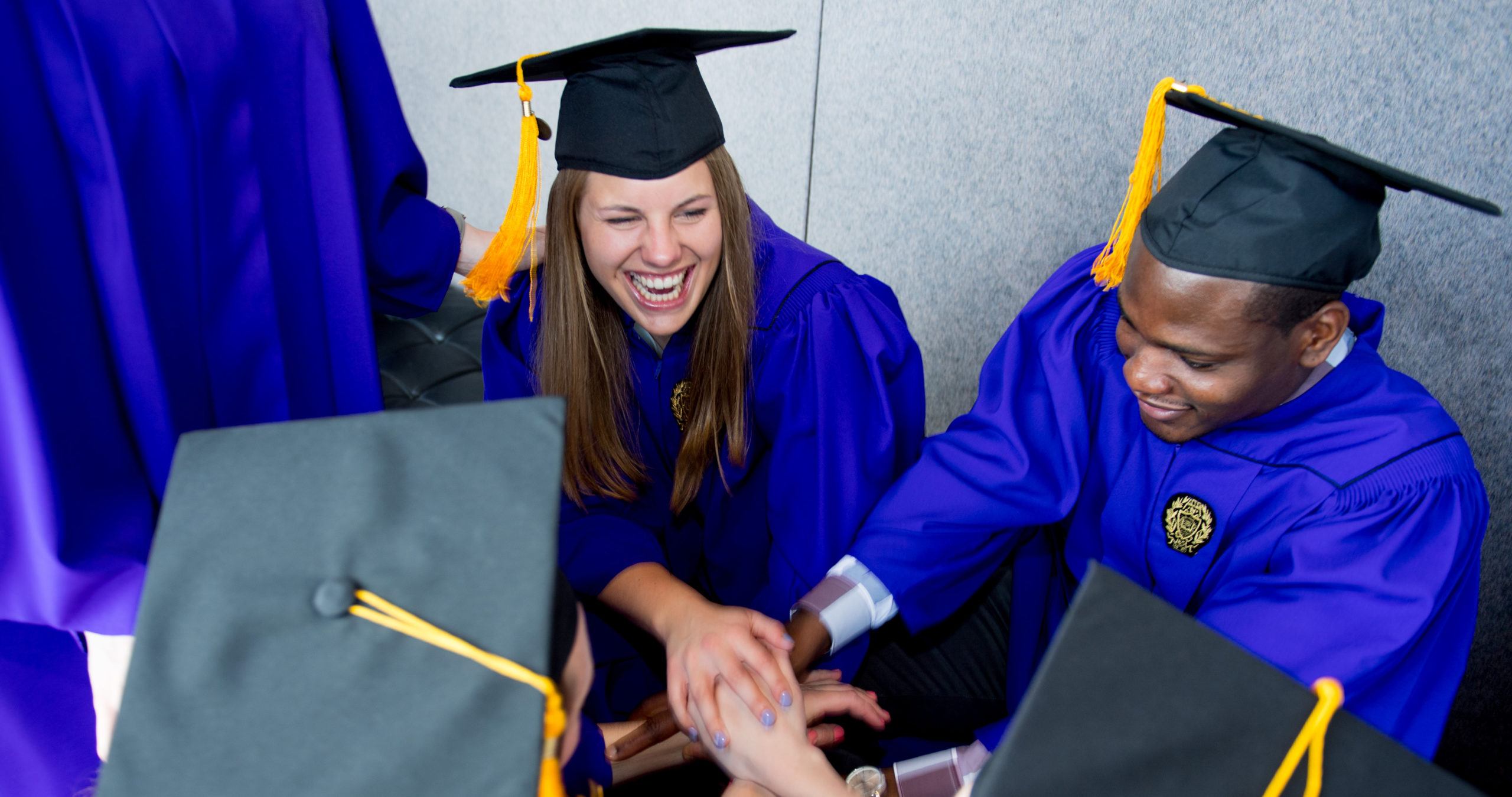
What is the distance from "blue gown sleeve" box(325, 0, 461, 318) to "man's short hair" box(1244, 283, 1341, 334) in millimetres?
1069

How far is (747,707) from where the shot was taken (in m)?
1.11

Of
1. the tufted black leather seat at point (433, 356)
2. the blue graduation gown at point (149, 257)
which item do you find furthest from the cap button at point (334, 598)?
the tufted black leather seat at point (433, 356)

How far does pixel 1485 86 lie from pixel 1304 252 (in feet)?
2.76

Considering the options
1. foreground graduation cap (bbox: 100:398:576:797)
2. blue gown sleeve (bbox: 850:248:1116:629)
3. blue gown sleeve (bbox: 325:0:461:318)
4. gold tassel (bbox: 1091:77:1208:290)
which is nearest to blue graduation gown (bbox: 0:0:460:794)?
blue gown sleeve (bbox: 325:0:461:318)

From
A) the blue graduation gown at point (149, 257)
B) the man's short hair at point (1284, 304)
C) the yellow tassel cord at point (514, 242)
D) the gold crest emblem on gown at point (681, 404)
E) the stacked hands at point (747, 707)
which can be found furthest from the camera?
the gold crest emblem on gown at point (681, 404)

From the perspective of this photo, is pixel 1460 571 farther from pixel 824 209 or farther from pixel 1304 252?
pixel 824 209

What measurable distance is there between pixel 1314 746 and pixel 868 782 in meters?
0.67

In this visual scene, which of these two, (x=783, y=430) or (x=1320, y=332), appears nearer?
(x=1320, y=332)

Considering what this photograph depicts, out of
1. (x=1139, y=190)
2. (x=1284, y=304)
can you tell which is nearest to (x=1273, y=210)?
(x=1284, y=304)

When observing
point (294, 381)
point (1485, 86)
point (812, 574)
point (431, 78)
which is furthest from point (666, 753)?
point (431, 78)

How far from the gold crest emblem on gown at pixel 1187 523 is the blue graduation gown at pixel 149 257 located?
108 cm

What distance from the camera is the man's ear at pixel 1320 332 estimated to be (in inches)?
38.1

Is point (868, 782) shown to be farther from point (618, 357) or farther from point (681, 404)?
point (618, 357)

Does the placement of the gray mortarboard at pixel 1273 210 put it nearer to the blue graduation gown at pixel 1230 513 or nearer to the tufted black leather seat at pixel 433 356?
the blue graduation gown at pixel 1230 513
